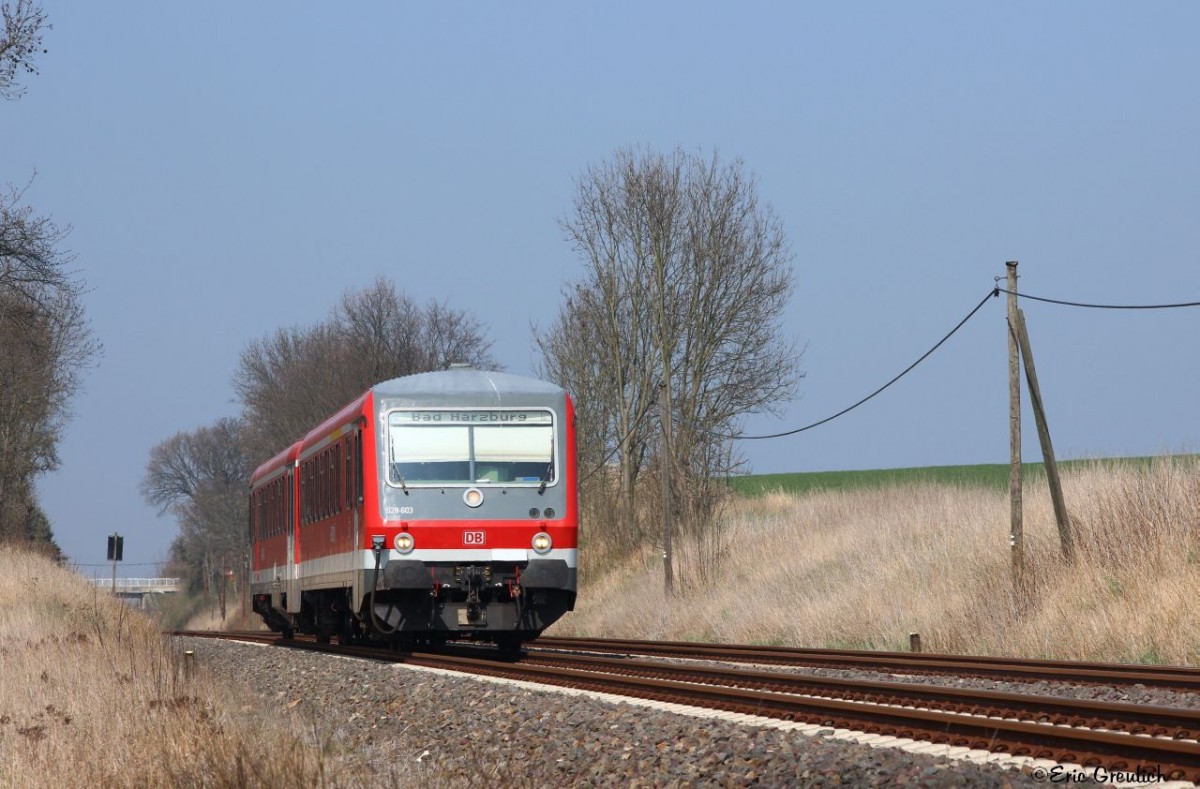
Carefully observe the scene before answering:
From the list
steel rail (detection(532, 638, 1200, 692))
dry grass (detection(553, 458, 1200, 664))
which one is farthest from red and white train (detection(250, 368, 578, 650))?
dry grass (detection(553, 458, 1200, 664))

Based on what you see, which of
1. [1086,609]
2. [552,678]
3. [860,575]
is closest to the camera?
[552,678]

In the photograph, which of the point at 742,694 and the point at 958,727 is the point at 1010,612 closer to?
the point at 742,694

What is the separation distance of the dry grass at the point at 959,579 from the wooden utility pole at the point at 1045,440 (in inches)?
8.5

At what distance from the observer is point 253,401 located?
6931 centimetres

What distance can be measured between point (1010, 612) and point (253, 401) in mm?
55076

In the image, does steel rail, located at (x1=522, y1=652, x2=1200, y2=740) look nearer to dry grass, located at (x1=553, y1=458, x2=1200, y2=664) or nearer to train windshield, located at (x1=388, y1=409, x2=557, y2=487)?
train windshield, located at (x1=388, y1=409, x2=557, y2=487)

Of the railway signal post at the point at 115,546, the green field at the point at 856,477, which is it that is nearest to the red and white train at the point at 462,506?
the railway signal post at the point at 115,546

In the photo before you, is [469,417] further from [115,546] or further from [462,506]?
[115,546]

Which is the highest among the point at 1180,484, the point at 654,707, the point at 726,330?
the point at 726,330

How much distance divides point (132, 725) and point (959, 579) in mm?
12799

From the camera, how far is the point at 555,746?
9945mm

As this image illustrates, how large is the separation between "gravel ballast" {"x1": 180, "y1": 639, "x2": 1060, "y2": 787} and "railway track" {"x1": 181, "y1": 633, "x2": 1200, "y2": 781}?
0.65 metres

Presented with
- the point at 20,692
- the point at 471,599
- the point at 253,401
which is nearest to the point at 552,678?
the point at 471,599

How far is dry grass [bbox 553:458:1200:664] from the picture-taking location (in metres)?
16.2
